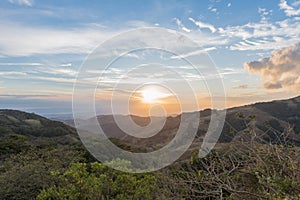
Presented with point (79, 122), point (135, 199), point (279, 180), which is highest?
point (79, 122)

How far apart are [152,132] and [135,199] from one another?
78.3 inches

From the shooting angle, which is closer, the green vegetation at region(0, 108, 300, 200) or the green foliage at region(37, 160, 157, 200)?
the green vegetation at region(0, 108, 300, 200)

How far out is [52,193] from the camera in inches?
236

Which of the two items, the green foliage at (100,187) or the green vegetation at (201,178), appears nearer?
the green vegetation at (201,178)

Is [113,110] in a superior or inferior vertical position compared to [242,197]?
superior

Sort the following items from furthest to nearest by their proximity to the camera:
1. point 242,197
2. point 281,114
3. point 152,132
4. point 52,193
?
point 281,114 < point 152,132 < point 52,193 < point 242,197

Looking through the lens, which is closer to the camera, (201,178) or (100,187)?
(201,178)

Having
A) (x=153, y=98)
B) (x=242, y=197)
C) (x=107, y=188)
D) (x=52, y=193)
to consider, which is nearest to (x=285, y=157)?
(x=242, y=197)

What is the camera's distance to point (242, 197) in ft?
13.5

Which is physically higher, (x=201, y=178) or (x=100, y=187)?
(x=201, y=178)

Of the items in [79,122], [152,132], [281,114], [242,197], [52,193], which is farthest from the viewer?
[281,114]

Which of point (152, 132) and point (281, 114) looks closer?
point (152, 132)

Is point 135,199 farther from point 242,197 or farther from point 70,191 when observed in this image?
point 242,197

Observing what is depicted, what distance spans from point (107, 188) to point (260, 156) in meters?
3.18
